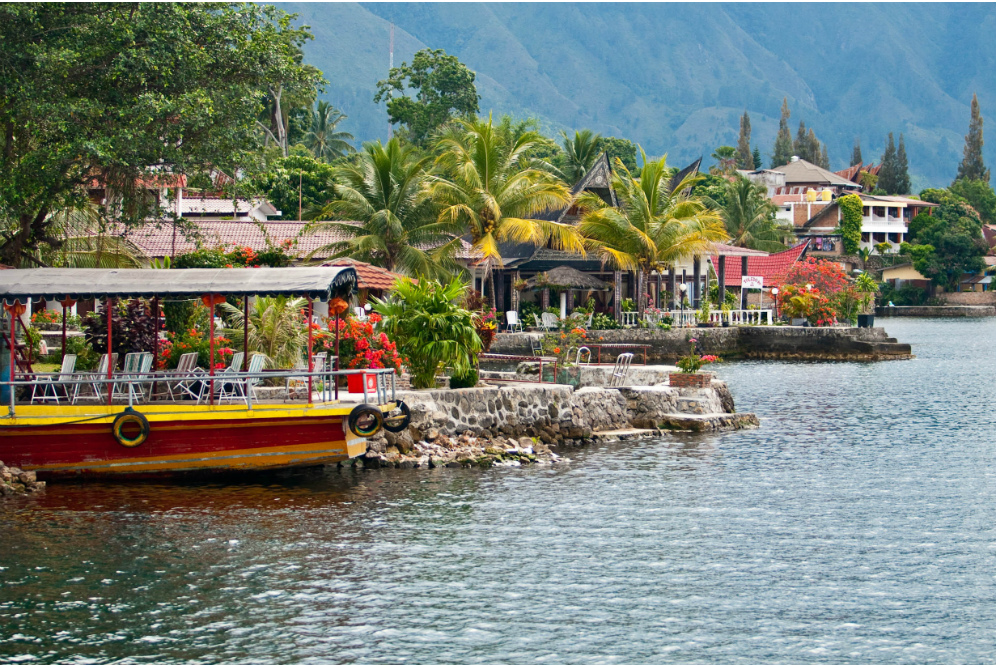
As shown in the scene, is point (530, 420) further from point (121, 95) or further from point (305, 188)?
point (305, 188)

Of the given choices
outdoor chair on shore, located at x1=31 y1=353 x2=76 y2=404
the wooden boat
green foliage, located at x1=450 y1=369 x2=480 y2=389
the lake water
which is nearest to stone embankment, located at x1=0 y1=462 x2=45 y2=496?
the wooden boat

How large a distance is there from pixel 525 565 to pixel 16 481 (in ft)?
28.7

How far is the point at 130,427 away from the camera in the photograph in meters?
17.2

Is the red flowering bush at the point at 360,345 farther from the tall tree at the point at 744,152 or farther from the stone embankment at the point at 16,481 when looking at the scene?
the tall tree at the point at 744,152

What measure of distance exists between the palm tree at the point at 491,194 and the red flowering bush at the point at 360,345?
1702 centimetres

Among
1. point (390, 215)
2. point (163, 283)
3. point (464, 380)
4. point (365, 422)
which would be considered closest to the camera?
point (163, 283)

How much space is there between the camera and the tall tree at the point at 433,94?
253ft

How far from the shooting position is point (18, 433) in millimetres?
16938

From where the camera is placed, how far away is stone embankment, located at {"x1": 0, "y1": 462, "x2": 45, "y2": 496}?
16.5 meters

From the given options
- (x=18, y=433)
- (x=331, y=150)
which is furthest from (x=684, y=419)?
(x=331, y=150)

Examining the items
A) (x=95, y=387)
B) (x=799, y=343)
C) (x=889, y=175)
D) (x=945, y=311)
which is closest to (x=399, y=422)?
(x=95, y=387)

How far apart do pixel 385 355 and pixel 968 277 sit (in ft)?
315

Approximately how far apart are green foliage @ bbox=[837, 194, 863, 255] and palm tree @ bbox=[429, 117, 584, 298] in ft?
230

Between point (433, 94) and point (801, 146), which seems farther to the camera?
point (801, 146)
